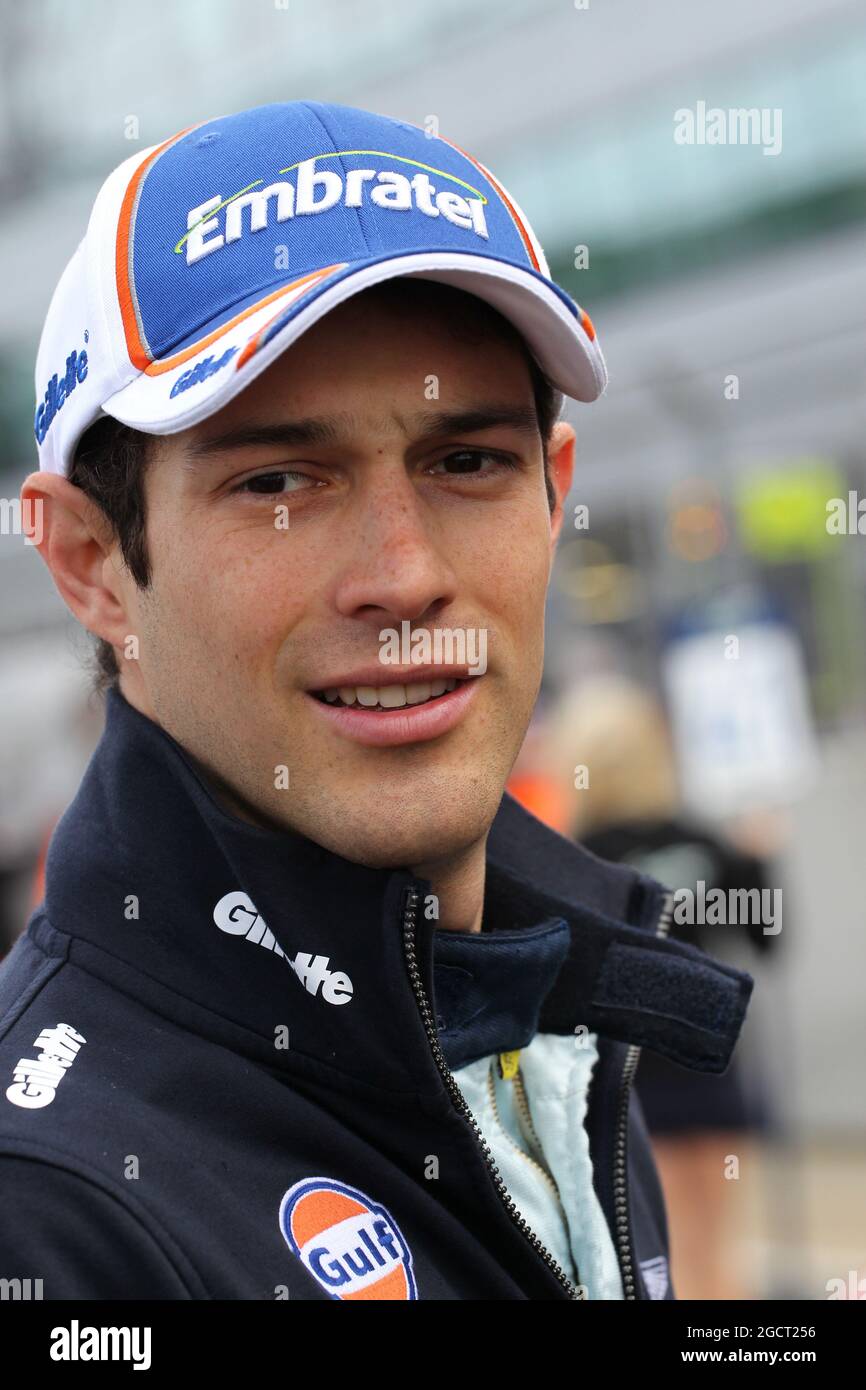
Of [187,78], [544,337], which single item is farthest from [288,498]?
[187,78]

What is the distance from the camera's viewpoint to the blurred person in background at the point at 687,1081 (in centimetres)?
478

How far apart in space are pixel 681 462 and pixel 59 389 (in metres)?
10.0

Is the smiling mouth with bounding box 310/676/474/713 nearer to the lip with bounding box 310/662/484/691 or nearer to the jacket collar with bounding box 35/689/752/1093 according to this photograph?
the lip with bounding box 310/662/484/691

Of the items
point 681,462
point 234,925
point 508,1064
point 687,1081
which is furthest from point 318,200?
point 681,462

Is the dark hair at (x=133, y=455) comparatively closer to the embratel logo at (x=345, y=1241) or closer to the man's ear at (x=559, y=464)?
the man's ear at (x=559, y=464)

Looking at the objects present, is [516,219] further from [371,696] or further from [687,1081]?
[687,1081]

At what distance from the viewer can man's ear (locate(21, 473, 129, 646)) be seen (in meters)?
1.74

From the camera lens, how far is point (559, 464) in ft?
6.86

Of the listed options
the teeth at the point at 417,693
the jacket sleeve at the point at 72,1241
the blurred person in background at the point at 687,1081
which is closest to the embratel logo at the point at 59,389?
the teeth at the point at 417,693

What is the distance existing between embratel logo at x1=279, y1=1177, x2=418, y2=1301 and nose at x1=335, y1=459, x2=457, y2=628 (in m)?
0.53

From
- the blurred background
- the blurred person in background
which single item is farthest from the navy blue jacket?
the blurred person in background

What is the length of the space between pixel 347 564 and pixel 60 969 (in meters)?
0.47

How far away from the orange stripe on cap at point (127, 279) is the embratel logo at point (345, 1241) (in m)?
0.80

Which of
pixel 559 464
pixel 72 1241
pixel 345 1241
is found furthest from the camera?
pixel 559 464
